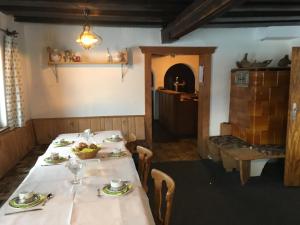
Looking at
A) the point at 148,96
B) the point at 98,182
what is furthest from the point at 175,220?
the point at 148,96

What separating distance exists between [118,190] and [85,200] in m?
0.21

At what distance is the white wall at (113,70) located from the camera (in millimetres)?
3975

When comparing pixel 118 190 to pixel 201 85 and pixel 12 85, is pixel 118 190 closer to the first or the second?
pixel 12 85

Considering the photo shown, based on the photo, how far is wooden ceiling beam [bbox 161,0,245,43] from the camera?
7.20 ft

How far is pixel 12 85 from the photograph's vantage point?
10.5ft

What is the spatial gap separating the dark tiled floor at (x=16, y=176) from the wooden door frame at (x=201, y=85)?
179cm

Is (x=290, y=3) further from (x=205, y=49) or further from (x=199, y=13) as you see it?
(x=205, y=49)

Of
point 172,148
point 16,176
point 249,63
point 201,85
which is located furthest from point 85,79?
point 249,63

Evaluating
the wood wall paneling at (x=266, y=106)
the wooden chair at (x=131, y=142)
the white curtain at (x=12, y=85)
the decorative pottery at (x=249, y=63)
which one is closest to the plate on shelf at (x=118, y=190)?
the wooden chair at (x=131, y=142)

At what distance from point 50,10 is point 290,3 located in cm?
289

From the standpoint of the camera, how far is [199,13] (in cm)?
259

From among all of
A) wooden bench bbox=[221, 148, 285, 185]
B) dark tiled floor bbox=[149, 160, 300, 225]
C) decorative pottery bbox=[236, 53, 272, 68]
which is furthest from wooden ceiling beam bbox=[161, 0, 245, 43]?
dark tiled floor bbox=[149, 160, 300, 225]

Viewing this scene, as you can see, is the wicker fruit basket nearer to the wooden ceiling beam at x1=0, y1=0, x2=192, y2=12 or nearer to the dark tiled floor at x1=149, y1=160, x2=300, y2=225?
the dark tiled floor at x1=149, y1=160, x2=300, y2=225

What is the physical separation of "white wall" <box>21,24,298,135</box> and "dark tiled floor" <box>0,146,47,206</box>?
0.93 metres
